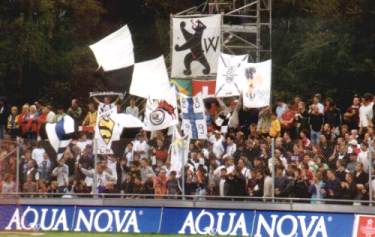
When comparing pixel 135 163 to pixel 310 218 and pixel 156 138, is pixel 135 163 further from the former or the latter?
pixel 310 218

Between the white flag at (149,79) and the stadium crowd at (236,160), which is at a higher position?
the white flag at (149,79)

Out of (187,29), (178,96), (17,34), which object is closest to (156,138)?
(178,96)

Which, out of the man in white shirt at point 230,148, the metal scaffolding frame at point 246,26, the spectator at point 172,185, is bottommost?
the spectator at point 172,185

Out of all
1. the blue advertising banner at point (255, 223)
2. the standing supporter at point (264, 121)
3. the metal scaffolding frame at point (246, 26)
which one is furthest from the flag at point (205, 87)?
the blue advertising banner at point (255, 223)

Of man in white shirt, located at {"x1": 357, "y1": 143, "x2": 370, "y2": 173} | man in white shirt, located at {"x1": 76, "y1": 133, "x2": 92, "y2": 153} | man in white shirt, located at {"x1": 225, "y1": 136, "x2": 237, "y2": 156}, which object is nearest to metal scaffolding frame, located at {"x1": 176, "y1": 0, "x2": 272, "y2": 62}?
man in white shirt, located at {"x1": 76, "y1": 133, "x2": 92, "y2": 153}

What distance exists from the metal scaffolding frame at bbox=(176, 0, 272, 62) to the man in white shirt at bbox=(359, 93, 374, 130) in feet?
22.1

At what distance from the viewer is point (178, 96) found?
1394 inches

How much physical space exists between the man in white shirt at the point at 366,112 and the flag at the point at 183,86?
6.02m

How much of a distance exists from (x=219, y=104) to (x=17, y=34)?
537 inches

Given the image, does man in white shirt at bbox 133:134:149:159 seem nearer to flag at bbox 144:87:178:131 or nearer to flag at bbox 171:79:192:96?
flag at bbox 144:87:178:131

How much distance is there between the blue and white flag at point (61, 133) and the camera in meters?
32.5

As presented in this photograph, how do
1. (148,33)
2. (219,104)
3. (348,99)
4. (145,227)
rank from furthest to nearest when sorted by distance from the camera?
(148,33)
(348,99)
(219,104)
(145,227)

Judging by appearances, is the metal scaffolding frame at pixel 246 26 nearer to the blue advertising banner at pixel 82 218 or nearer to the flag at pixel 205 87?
the flag at pixel 205 87

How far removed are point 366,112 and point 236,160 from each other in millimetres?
4384
